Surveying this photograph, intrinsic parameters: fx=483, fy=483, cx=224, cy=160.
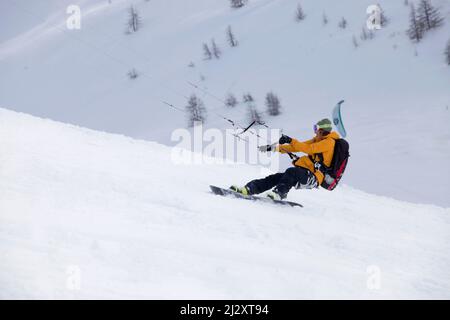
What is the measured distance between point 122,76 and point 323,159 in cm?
1941

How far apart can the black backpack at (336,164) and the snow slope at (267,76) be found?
5819 millimetres

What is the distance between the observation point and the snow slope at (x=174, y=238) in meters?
2.99

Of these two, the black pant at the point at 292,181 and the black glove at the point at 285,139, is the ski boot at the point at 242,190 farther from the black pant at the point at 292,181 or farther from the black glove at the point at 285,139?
the black glove at the point at 285,139

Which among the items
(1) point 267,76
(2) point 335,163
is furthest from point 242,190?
(1) point 267,76

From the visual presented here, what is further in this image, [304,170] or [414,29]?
[414,29]

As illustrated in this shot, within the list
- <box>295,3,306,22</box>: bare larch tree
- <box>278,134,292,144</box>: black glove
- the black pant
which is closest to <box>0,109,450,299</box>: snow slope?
the black pant

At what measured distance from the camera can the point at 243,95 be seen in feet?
62.7

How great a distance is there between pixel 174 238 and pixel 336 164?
3053 mm

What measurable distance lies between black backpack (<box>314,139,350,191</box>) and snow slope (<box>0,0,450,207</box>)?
582 cm

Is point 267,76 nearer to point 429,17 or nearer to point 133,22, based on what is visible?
point 429,17

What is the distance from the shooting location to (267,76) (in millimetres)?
19781

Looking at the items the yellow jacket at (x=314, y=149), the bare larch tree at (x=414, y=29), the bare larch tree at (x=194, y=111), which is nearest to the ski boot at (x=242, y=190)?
the yellow jacket at (x=314, y=149)

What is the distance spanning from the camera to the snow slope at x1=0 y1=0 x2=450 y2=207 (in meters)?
13.6

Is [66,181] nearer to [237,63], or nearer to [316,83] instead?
[316,83]
